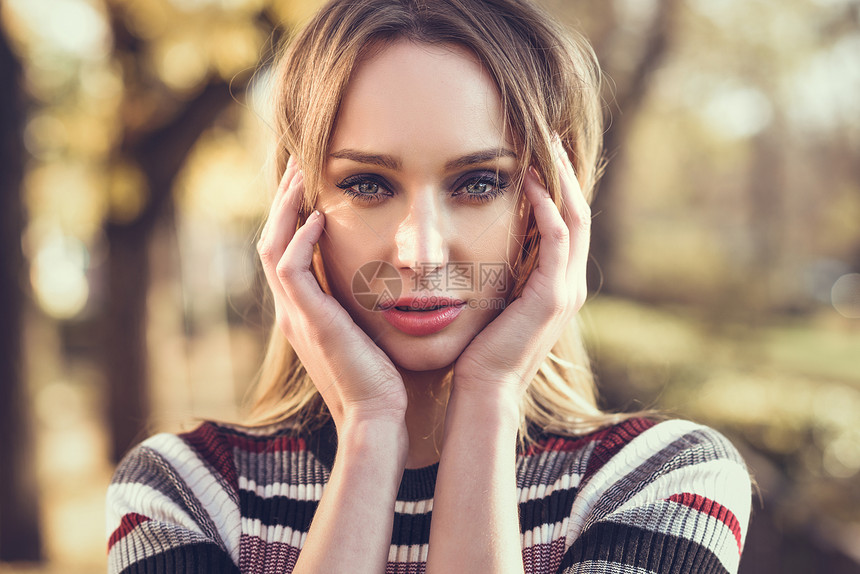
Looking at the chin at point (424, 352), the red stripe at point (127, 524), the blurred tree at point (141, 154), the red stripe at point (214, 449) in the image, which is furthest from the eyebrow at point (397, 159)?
the blurred tree at point (141, 154)

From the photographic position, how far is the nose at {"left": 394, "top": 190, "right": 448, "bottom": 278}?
1473mm

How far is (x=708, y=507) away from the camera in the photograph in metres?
1.51

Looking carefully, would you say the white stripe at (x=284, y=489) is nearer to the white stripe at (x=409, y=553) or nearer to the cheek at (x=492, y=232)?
the white stripe at (x=409, y=553)

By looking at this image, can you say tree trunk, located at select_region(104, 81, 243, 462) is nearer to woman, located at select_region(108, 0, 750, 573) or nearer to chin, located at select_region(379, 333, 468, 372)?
woman, located at select_region(108, 0, 750, 573)

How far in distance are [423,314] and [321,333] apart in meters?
0.25

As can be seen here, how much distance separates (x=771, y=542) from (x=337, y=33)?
4464 millimetres

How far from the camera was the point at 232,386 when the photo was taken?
43.4 feet

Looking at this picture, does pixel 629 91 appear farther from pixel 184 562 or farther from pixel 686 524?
pixel 184 562

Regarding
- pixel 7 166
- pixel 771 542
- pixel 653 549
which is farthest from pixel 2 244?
pixel 771 542

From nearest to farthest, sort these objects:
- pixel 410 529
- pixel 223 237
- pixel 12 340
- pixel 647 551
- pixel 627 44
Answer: pixel 647 551 → pixel 410 529 → pixel 12 340 → pixel 627 44 → pixel 223 237

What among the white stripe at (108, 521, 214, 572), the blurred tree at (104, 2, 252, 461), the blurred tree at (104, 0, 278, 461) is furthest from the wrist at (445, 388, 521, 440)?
the blurred tree at (104, 2, 252, 461)

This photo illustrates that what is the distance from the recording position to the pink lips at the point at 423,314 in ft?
5.08

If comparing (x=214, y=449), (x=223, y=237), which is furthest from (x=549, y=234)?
(x=223, y=237)

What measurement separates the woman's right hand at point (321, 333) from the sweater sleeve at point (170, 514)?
40 cm
